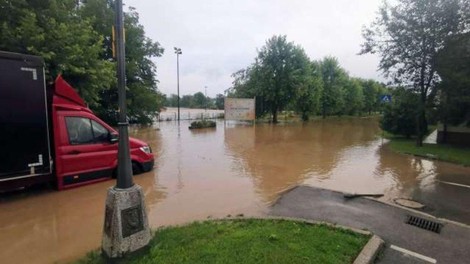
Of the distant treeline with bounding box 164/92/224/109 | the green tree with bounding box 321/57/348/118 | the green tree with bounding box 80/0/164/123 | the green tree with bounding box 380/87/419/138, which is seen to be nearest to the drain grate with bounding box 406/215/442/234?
the green tree with bounding box 380/87/419/138

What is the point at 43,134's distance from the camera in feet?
21.1

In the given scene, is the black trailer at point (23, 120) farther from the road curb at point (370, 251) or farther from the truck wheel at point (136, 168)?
the road curb at point (370, 251)

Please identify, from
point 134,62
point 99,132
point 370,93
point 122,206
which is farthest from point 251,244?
point 370,93

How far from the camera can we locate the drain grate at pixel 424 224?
5.37m

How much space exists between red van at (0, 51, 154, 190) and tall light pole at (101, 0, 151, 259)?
3397 millimetres

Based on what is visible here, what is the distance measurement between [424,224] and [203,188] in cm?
498

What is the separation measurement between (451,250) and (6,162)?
785cm

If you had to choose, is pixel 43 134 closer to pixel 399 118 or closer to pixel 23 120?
pixel 23 120

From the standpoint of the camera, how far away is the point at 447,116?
584 inches

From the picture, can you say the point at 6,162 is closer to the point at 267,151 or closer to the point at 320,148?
the point at 267,151

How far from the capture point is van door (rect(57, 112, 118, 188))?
7.21m

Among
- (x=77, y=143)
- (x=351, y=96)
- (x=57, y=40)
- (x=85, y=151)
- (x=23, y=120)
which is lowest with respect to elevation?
(x=85, y=151)

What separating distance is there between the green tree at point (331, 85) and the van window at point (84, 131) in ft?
137

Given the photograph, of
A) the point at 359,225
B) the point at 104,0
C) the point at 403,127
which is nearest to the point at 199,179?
the point at 359,225
